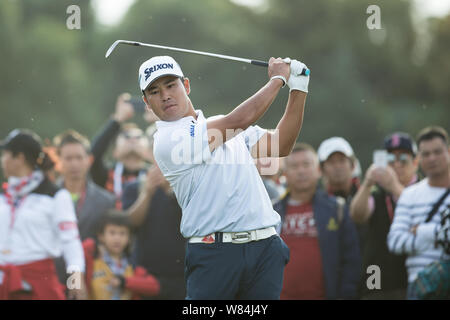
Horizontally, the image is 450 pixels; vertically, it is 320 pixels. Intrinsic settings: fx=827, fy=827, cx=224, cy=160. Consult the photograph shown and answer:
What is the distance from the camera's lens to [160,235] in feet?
27.2

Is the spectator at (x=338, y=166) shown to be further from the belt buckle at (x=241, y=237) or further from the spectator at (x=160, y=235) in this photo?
the belt buckle at (x=241, y=237)

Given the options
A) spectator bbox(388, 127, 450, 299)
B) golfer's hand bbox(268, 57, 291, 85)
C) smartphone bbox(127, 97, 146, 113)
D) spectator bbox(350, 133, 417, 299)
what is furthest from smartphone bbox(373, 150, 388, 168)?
golfer's hand bbox(268, 57, 291, 85)

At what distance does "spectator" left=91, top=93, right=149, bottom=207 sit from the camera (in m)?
9.40

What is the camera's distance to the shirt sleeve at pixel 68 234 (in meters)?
7.21

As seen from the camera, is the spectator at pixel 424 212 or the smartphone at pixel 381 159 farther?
the smartphone at pixel 381 159

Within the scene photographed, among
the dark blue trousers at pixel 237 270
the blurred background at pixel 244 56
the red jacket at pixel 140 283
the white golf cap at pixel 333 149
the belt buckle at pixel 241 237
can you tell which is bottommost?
the red jacket at pixel 140 283

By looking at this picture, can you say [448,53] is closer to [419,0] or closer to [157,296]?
[419,0]

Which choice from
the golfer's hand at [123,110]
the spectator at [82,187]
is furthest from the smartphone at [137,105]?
the spectator at [82,187]

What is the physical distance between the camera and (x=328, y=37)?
3550 centimetres

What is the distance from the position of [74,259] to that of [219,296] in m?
2.70

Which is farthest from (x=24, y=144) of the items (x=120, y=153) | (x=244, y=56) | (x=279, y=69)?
(x=244, y=56)

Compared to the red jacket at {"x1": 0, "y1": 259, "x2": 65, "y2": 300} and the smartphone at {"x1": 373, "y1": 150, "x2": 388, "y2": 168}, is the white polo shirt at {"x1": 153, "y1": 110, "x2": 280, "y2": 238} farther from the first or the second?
the smartphone at {"x1": 373, "y1": 150, "x2": 388, "y2": 168}

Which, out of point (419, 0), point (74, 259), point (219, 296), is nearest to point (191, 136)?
point (219, 296)

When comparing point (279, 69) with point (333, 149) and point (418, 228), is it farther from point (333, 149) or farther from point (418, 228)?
point (333, 149)
